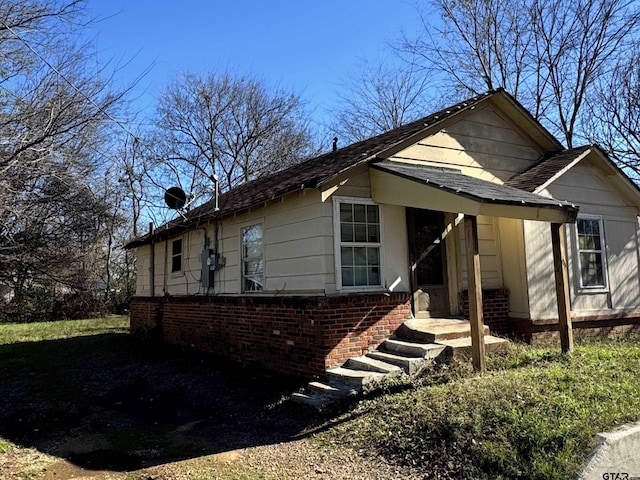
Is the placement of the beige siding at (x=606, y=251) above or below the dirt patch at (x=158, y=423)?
above

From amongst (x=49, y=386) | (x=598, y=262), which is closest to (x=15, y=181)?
(x=49, y=386)

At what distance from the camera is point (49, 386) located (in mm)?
9141

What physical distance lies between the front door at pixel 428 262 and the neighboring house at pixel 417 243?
27 millimetres

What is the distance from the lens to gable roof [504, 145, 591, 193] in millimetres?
9000

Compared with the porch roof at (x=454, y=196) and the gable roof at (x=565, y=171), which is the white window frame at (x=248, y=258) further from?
the gable roof at (x=565, y=171)

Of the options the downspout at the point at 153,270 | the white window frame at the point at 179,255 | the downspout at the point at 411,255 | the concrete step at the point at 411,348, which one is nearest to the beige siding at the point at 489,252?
the downspout at the point at 411,255

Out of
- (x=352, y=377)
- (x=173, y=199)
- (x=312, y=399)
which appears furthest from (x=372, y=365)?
(x=173, y=199)

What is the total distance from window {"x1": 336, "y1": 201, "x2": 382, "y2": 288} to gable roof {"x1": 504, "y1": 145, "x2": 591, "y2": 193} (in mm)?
3141

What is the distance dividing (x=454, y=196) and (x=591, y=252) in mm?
5069

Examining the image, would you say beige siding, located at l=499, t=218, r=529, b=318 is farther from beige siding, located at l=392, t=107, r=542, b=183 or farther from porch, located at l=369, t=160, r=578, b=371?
beige siding, located at l=392, t=107, r=542, b=183

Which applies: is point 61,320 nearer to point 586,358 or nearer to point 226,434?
point 226,434

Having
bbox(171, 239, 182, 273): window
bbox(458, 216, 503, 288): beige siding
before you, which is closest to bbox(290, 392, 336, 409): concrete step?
bbox(458, 216, 503, 288): beige siding

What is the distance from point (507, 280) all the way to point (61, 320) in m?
21.5

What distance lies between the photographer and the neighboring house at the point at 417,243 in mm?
7457
